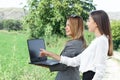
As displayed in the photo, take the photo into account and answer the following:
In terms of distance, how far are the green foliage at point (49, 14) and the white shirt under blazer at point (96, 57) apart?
3965 centimetres

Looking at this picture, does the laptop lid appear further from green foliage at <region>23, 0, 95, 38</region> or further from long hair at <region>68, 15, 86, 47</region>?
green foliage at <region>23, 0, 95, 38</region>

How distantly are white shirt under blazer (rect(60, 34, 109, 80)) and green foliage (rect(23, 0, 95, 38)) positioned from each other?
3965cm

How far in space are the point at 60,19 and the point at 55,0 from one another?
201 centimetres

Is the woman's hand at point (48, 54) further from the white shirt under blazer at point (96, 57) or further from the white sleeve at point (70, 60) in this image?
the white shirt under blazer at point (96, 57)

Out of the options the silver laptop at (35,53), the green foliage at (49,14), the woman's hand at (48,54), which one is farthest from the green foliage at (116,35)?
the woman's hand at (48,54)

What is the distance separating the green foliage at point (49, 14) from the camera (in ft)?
151

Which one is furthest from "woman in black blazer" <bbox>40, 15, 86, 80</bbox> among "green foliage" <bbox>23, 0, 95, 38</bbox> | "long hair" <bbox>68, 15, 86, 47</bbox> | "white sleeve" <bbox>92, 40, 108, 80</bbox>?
"green foliage" <bbox>23, 0, 95, 38</bbox>

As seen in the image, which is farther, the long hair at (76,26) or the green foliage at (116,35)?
the green foliage at (116,35)

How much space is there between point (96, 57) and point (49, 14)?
42.5 m

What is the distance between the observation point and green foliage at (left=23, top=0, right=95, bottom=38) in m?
45.9

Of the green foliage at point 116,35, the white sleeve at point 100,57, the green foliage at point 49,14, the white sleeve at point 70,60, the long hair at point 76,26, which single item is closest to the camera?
the white sleeve at point 100,57

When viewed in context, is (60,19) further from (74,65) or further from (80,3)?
(74,65)

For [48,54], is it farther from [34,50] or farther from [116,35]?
[116,35]

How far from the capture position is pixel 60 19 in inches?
1827
